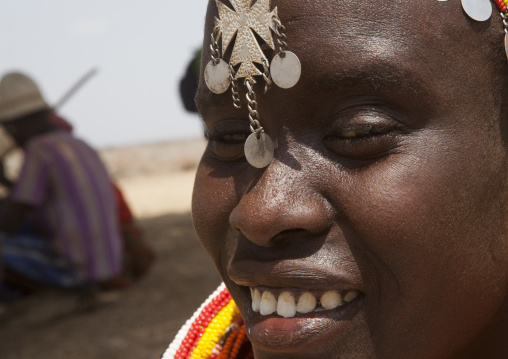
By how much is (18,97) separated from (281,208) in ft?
19.3

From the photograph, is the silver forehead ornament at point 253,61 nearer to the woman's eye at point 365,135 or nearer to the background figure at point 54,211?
the woman's eye at point 365,135

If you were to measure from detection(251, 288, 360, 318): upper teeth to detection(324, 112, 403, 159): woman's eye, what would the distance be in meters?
0.31

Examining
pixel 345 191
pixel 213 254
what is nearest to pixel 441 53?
pixel 345 191

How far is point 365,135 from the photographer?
146cm

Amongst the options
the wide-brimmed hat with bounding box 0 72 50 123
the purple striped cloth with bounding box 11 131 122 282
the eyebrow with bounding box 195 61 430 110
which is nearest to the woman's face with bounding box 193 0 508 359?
the eyebrow with bounding box 195 61 430 110

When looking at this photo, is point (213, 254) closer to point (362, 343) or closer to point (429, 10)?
point (362, 343)

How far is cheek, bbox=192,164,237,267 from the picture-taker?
1646 mm

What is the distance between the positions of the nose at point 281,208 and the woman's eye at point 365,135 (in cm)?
11

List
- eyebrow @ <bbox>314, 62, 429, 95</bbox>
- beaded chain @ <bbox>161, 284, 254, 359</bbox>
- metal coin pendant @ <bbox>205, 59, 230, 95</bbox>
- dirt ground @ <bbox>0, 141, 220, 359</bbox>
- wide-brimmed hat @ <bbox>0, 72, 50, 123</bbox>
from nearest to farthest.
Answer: eyebrow @ <bbox>314, 62, 429, 95</bbox>, metal coin pendant @ <bbox>205, 59, 230, 95</bbox>, beaded chain @ <bbox>161, 284, 254, 359</bbox>, dirt ground @ <bbox>0, 141, 220, 359</bbox>, wide-brimmed hat @ <bbox>0, 72, 50, 123</bbox>

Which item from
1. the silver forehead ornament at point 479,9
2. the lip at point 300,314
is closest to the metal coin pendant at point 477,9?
the silver forehead ornament at point 479,9

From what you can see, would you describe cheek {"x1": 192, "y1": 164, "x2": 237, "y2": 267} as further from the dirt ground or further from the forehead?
the dirt ground

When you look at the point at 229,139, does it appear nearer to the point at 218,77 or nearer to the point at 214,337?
the point at 218,77

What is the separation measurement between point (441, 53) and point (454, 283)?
498 mm

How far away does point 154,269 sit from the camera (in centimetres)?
706
